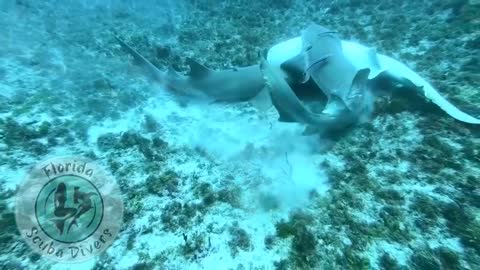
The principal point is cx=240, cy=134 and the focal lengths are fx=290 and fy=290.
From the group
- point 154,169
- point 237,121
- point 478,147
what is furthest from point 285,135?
point 478,147

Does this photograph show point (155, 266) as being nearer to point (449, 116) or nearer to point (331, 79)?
point (331, 79)

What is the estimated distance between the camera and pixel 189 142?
4.63m

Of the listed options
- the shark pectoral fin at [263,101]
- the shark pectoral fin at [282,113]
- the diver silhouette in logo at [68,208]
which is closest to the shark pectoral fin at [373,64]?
the shark pectoral fin at [263,101]

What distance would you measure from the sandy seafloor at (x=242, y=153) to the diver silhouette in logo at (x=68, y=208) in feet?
1.27

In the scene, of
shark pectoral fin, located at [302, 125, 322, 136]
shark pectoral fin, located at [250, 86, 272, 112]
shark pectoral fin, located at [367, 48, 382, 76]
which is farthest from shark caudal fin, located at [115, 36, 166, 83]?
shark pectoral fin, located at [367, 48, 382, 76]

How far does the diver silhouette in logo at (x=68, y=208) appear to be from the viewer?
3307 mm

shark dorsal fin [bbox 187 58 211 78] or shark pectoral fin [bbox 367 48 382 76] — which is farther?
shark dorsal fin [bbox 187 58 211 78]

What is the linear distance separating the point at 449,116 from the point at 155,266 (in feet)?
14.4

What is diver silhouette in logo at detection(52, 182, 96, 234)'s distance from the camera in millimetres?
3307

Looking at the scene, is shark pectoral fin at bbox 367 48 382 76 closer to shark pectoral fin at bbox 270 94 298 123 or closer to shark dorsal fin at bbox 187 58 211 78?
shark pectoral fin at bbox 270 94 298 123

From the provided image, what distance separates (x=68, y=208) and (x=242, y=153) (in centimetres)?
238

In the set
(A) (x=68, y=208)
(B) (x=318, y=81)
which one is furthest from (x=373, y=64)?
(A) (x=68, y=208)

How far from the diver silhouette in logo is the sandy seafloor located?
39cm

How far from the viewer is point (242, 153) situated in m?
4.47
